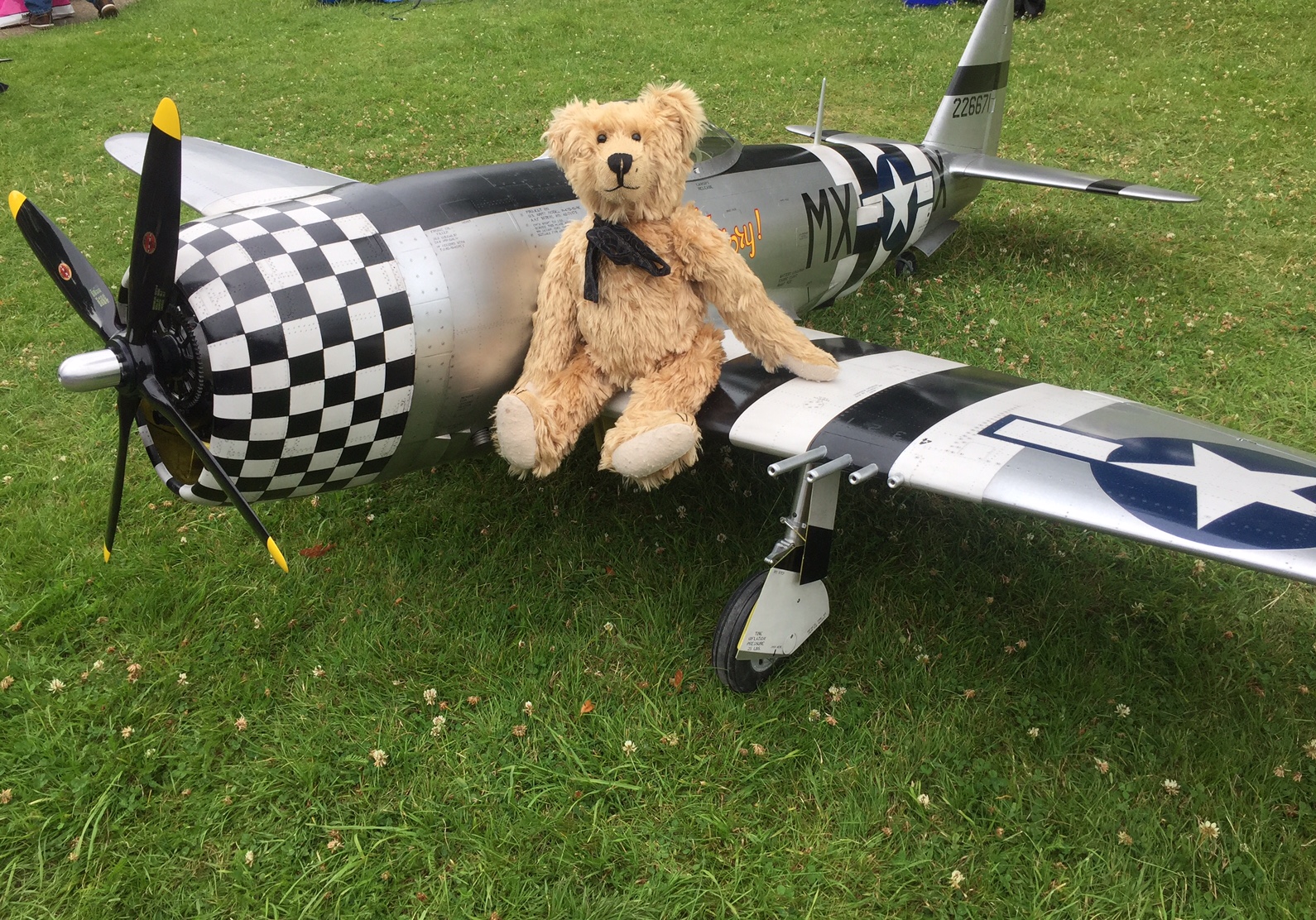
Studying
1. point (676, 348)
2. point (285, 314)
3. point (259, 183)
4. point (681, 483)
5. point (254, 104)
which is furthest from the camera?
point (254, 104)

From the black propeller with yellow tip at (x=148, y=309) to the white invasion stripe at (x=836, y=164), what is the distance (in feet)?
11.4

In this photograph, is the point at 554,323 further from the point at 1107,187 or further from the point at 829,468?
the point at 1107,187

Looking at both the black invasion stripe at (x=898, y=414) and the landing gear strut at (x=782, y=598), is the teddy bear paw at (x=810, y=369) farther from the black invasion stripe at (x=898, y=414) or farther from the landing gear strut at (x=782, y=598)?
the landing gear strut at (x=782, y=598)

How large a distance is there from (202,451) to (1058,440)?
303 cm

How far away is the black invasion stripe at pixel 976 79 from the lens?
6391 millimetres

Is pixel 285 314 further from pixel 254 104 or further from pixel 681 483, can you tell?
pixel 254 104

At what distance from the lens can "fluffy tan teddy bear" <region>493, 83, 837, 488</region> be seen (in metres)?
3.16

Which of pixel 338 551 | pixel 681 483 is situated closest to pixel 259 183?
pixel 338 551

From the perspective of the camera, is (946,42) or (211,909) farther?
(946,42)

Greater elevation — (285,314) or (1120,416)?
(285,314)

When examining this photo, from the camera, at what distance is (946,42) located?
38.2 feet

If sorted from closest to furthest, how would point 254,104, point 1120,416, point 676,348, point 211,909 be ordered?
point 211,909 < point 1120,416 < point 676,348 < point 254,104

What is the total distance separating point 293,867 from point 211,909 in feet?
0.88

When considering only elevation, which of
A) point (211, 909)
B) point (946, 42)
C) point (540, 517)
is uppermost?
point (946, 42)
